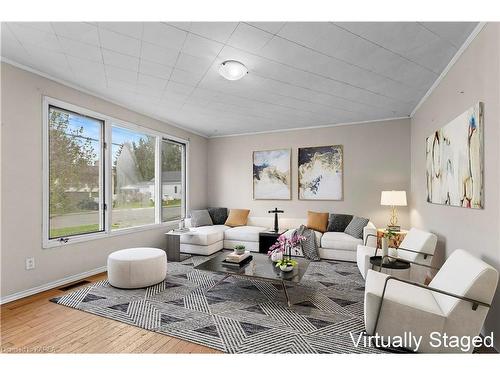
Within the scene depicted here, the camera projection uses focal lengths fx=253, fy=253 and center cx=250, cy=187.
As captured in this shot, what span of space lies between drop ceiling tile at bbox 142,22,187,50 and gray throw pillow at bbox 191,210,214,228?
370 cm

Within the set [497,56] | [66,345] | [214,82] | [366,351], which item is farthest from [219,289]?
[497,56]

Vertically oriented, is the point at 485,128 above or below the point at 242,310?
above

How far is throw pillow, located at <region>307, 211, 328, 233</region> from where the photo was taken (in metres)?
4.95

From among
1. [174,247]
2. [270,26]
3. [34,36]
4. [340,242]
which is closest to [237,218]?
[174,247]

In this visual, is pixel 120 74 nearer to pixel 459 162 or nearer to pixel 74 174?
pixel 74 174

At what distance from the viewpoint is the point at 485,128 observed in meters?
2.10

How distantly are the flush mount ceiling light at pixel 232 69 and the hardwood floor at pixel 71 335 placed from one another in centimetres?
266

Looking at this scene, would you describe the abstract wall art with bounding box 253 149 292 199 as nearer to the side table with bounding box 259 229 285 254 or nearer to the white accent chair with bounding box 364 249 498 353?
the side table with bounding box 259 229 285 254

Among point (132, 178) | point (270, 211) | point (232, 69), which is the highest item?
point (232, 69)

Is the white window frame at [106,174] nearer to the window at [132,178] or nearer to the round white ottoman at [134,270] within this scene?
the window at [132,178]

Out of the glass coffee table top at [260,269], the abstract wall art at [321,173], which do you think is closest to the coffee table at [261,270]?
the glass coffee table top at [260,269]

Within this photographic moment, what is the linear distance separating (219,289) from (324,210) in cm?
308

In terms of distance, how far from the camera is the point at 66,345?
6.62ft

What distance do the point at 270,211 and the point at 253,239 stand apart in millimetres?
791
